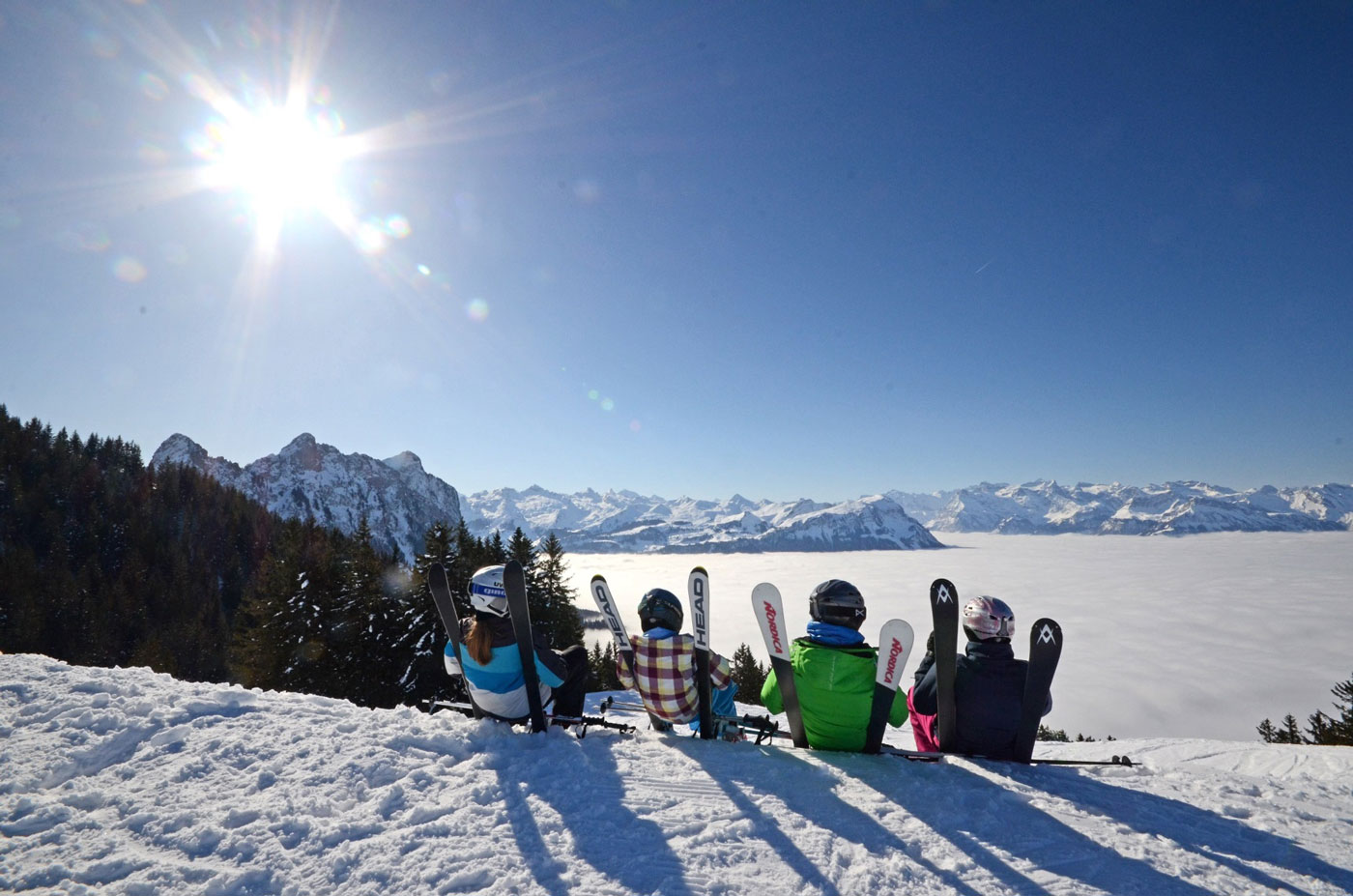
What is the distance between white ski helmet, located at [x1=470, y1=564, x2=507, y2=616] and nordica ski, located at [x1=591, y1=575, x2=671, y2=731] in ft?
4.15

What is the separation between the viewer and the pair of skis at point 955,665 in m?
5.94

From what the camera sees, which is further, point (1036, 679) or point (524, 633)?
point (524, 633)

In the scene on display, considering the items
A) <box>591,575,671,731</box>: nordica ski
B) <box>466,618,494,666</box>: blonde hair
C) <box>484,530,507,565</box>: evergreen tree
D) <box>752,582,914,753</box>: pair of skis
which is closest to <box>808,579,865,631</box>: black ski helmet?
<box>752,582,914,753</box>: pair of skis

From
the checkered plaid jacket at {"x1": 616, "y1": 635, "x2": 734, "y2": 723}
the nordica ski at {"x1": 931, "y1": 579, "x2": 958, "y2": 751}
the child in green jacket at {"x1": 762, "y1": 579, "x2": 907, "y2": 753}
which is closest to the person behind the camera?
the nordica ski at {"x1": 931, "y1": 579, "x2": 958, "y2": 751}

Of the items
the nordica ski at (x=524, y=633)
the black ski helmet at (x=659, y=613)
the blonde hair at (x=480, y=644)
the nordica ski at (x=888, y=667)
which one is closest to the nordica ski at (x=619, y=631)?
the black ski helmet at (x=659, y=613)

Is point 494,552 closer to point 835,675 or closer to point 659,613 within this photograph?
point 659,613

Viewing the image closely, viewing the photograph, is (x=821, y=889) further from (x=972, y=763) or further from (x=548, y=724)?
(x=548, y=724)

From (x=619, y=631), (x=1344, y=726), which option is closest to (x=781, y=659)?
(x=619, y=631)

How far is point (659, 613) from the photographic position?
701 centimetres

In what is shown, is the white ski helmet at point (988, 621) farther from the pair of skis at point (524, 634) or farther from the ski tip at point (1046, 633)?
the pair of skis at point (524, 634)

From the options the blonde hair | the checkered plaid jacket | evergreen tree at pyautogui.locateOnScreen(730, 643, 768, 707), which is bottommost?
evergreen tree at pyautogui.locateOnScreen(730, 643, 768, 707)

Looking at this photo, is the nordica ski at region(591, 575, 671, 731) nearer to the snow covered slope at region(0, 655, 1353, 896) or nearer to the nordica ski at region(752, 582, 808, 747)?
the snow covered slope at region(0, 655, 1353, 896)

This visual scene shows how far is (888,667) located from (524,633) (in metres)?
4.32

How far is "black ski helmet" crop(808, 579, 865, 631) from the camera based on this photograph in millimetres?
6492
